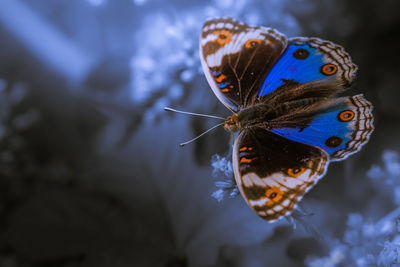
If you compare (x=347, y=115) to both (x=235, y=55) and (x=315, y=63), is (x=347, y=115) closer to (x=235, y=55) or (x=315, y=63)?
(x=315, y=63)

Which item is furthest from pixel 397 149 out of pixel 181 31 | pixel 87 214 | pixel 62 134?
pixel 62 134

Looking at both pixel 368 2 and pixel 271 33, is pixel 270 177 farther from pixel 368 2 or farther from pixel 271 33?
pixel 368 2

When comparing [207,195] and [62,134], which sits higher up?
[62,134]

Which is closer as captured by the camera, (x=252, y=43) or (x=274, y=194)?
(x=274, y=194)

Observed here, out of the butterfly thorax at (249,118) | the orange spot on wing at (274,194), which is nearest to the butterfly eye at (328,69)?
the butterfly thorax at (249,118)

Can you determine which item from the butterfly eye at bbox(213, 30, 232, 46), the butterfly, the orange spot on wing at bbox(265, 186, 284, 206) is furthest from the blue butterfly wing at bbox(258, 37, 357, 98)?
the orange spot on wing at bbox(265, 186, 284, 206)

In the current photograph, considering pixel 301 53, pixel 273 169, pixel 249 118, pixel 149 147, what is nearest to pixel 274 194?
pixel 273 169
